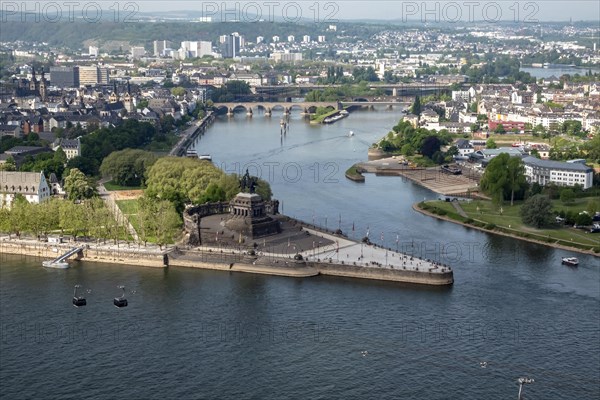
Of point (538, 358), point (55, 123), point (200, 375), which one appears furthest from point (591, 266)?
point (55, 123)

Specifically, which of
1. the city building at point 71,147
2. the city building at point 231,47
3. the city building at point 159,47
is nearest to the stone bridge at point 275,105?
the city building at point 71,147

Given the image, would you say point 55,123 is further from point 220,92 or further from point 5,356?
point 5,356

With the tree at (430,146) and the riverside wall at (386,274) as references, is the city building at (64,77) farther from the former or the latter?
the riverside wall at (386,274)

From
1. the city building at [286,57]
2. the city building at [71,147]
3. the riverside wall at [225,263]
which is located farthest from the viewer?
the city building at [286,57]

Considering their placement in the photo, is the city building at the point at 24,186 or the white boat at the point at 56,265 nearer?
the white boat at the point at 56,265

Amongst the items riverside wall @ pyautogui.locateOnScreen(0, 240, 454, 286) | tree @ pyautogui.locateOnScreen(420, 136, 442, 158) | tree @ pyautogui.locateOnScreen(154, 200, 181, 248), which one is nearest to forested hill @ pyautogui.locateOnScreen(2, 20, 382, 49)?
tree @ pyautogui.locateOnScreen(420, 136, 442, 158)
